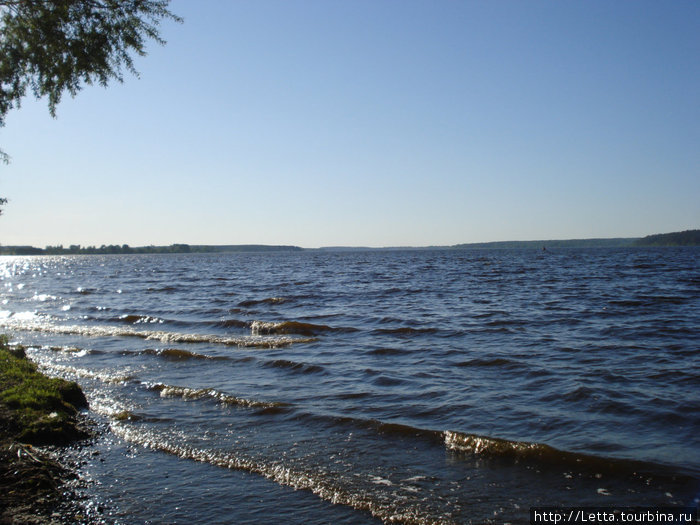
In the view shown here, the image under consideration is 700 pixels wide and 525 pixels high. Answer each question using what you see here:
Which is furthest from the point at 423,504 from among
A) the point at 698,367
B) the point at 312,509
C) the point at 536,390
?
the point at 698,367

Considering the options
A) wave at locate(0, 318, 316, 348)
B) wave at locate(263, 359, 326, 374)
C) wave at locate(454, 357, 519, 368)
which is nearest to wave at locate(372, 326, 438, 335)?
wave at locate(0, 318, 316, 348)

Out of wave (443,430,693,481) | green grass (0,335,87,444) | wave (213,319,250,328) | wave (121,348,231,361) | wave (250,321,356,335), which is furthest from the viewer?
wave (213,319,250,328)

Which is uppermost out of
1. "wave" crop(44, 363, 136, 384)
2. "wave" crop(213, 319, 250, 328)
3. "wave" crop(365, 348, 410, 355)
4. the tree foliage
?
the tree foliage

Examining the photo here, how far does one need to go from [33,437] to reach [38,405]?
1.10 m

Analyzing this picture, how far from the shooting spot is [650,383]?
10875 millimetres

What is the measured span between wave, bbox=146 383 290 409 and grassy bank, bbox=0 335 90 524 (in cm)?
176

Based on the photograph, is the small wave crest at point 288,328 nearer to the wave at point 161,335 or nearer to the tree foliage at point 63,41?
the wave at point 161,335

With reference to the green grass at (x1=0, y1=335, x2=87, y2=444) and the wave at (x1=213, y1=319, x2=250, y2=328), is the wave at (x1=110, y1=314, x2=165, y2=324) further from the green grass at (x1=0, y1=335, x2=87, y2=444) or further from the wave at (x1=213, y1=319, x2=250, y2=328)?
the green grass at (x1=0, y1=335, x2=87, y2=444)

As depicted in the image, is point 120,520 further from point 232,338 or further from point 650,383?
point 232,338

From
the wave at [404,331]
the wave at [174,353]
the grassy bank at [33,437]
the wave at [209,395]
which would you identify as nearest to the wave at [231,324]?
the wave at [174,353]

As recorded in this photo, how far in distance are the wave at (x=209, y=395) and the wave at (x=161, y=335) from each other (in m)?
5.55

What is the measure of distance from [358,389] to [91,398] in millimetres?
5785

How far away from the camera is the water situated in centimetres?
615

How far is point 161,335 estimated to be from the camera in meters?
19.1
